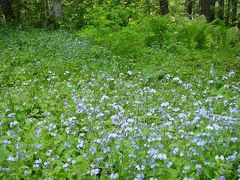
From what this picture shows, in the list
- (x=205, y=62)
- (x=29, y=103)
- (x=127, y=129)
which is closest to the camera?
(x=127, y=129)

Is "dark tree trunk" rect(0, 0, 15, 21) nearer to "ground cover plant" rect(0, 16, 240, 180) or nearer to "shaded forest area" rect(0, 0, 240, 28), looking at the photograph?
"shaded forest area" rect(0, 0, 240, 28)

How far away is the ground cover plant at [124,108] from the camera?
302 cm

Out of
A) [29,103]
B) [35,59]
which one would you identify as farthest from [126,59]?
[29,103]

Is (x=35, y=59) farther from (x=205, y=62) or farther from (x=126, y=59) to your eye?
(x=205, y=62)

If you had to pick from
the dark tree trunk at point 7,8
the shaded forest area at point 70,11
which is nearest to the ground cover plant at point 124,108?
the shaded forest area at point 70,11

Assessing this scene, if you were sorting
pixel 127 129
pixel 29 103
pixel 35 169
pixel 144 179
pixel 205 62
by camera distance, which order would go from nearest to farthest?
pixel 144 179 → pixel 35 169 → pixel 127 129 → pixel 29 103 → pixel 205 62

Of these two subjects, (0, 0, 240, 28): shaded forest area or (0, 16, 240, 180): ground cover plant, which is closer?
(0, 16, 240, 180): ground cover plant

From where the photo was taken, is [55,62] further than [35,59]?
No

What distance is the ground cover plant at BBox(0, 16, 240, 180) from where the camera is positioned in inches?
119

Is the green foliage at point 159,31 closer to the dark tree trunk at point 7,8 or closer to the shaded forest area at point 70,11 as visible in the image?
the shaded forest area at point 70,11

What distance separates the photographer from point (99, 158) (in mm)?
3031

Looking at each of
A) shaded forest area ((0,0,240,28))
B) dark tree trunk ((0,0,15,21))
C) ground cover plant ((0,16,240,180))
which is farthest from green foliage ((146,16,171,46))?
dark tree trunk ((0,0,15,21))

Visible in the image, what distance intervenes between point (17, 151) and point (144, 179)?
50.6 inches

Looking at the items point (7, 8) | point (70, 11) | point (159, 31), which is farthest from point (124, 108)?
point (7, 8)
